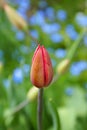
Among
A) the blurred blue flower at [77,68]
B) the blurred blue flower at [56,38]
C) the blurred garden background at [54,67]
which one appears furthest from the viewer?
the blurred blue flower at [56,38]

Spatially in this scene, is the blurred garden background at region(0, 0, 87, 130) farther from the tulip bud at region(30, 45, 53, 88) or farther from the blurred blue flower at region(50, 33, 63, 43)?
the tulip bud at region(30, 45, 53, 88)

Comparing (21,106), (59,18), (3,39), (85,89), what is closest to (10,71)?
(3,39)

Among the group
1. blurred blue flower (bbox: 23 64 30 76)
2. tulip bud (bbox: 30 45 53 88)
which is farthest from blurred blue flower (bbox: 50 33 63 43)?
tulip bud (bbox: 30 45 53 88)

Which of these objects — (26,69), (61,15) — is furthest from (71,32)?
(26,69)

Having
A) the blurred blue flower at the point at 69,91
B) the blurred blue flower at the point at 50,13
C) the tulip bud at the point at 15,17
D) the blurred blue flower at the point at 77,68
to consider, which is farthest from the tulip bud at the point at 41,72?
the blurred blue flower at the point at 50,13

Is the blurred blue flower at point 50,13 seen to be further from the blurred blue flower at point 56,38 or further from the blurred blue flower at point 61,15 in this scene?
the blurred blue flower at point 56,38

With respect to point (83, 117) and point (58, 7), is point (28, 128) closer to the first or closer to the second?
point (83, 117)

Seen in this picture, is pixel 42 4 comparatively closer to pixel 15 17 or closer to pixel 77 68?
pixel 77 68

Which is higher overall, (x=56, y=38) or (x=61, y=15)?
(x=61, y=15)
